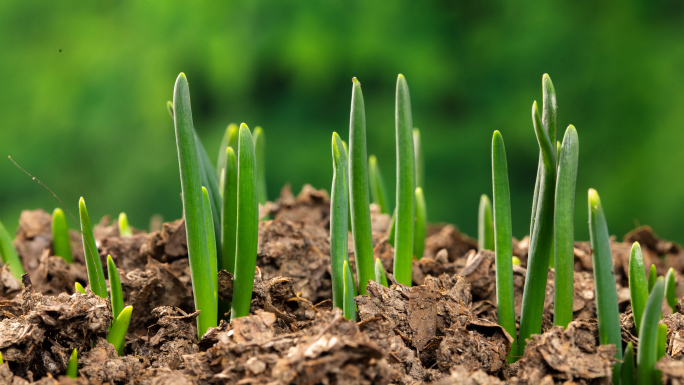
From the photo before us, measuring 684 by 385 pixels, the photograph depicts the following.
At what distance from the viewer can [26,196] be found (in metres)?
2.90

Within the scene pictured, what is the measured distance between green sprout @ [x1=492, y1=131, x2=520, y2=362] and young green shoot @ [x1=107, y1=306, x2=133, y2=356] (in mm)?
462

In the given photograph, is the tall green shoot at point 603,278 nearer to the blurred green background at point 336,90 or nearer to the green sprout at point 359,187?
the green sprout at point 359,187

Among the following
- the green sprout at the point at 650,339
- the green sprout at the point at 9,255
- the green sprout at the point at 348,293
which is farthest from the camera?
the green sprout at the point at 9,255

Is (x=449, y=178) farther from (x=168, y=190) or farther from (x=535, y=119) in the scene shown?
(x=535, y=119)

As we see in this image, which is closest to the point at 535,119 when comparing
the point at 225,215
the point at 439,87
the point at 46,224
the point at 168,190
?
the point at 225,215

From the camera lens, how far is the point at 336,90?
2.90 meters

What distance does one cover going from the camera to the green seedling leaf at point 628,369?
63 centimetres

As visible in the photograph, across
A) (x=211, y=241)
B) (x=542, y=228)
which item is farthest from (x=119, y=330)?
(x=542, y=228)

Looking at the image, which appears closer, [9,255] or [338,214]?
[338,214]

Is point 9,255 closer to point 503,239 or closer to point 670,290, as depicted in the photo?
point 503,239

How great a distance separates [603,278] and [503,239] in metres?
0.15

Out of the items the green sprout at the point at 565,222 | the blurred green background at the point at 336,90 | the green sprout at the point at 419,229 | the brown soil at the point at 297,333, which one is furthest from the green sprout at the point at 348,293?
the blurred green background at the point at 336,90

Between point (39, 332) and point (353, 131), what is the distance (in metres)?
0.44

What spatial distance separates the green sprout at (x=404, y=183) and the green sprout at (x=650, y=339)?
0.98ft
